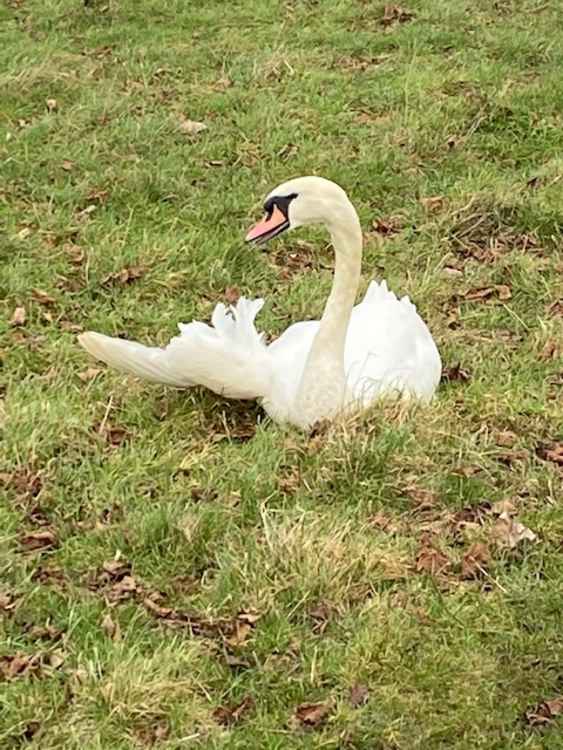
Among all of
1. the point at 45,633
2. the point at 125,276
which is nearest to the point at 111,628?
the point at 45,633

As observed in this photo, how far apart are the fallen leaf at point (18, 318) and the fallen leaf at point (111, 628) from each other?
8.44 feet

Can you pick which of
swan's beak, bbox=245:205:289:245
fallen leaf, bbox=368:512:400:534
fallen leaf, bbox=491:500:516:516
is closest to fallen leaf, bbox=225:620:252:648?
fallen leaf, bbox=368:512:400:534

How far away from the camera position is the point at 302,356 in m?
5.88

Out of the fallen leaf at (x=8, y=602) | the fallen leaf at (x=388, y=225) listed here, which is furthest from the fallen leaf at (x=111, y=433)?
the fallen leaf at (x=388, y=225)

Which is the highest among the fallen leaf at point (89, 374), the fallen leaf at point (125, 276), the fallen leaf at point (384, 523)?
the fallen leaf at point (384, 523)

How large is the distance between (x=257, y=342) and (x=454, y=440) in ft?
3.20

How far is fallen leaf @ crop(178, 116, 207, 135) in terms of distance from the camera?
905 centimetres

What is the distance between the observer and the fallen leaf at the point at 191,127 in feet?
29.7

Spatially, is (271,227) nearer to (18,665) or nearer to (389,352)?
(389,352)

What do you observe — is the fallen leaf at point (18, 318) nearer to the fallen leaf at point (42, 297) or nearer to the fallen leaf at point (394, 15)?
the fallen leaf at point (42, 297)

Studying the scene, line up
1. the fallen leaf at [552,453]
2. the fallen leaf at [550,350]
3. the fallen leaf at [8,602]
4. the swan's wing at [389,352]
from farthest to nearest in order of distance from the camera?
the fallen leaf at [550,350]
the swan's wing at [389,352]
the fallen leaf at [552,453]
the fallen leaf at [8,602]

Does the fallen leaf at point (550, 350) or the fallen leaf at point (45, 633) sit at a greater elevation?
the fallen leaf at point (45, 633)

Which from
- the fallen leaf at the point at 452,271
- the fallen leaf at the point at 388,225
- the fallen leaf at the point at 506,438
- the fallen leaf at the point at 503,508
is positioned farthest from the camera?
the fallen leaf at the point at 388,225

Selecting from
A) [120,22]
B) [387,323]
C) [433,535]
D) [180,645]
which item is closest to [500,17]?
[120,22]
